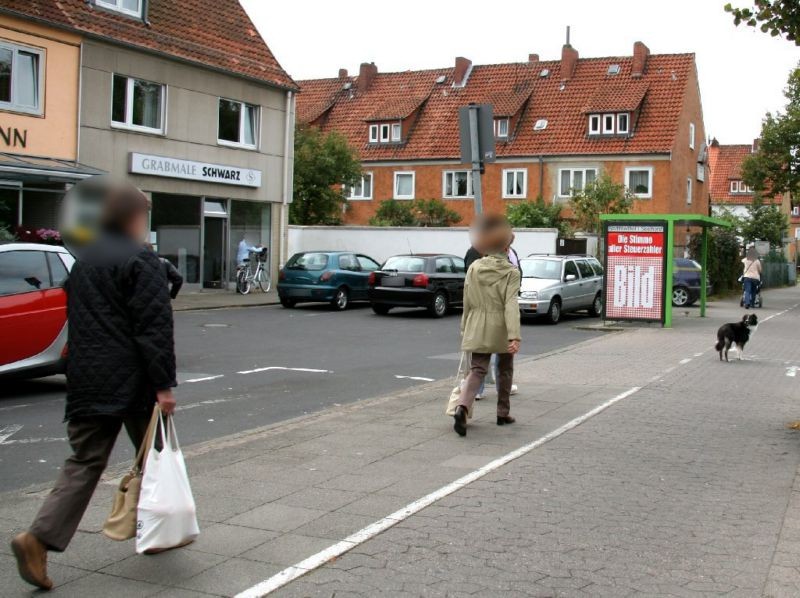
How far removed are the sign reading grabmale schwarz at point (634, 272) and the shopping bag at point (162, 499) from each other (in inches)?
706

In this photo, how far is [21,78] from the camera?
2172 cm

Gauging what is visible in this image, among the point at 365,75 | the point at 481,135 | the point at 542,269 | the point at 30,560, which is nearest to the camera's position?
the point at 30,560

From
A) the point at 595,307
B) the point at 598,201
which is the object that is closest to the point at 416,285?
the point at 595,307

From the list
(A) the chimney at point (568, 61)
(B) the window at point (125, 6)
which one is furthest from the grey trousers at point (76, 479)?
(A) the chimney at point (568, 61)

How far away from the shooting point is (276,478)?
6453mm

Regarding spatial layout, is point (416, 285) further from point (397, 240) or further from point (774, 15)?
point (774, 15)

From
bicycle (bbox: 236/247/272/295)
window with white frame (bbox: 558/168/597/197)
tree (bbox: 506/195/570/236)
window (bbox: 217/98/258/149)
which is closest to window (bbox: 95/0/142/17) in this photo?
window (bbox: 217/98/258/149)

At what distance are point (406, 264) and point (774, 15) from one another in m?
15.6

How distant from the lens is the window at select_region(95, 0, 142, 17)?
24589mm

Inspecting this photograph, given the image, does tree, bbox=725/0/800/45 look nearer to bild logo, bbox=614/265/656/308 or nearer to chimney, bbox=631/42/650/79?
bild logo, bbox=614/265/656/308

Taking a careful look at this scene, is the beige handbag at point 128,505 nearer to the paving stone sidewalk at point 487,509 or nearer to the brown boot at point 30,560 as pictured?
the paving stone sidewalk at point 487,509

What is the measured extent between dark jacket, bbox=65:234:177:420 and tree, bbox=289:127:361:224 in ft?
115

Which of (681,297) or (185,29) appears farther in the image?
(681,297)

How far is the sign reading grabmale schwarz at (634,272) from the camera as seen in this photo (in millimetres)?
21156
